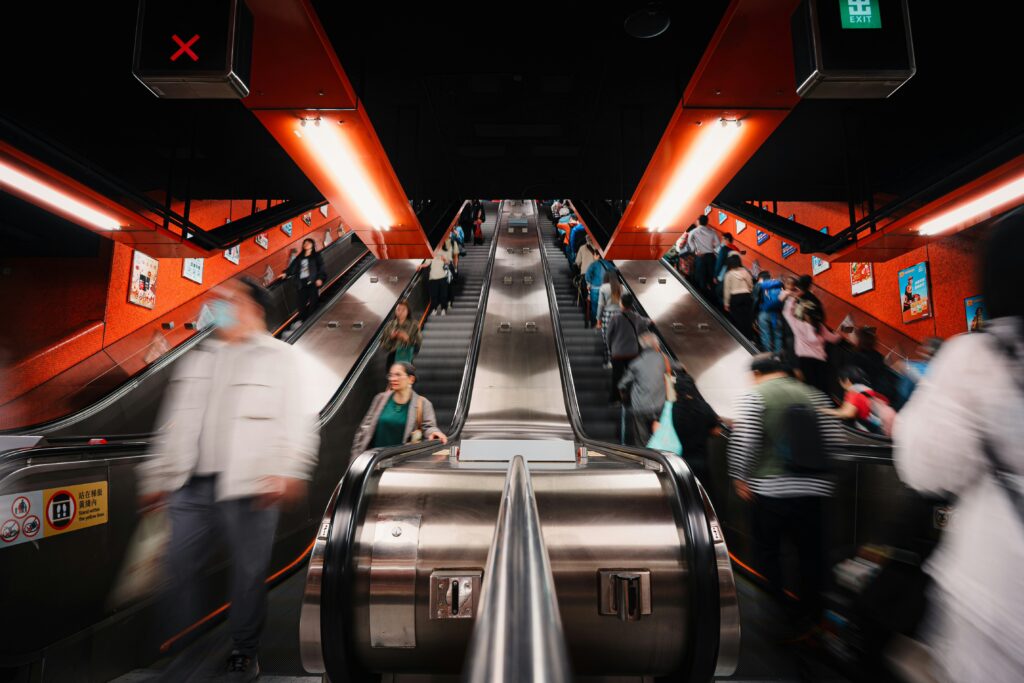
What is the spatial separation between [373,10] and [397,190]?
1.89 m

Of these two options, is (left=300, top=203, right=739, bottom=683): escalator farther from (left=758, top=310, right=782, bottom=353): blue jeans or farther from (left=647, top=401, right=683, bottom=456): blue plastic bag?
(left=758, top=310, right=782, bottom=353): blue jeans

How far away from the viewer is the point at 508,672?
0.57 meters

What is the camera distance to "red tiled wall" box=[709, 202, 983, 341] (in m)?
6.75

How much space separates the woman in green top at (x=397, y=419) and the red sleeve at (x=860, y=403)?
12.1 ft

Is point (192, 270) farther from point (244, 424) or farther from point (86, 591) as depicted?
point (244, 424)

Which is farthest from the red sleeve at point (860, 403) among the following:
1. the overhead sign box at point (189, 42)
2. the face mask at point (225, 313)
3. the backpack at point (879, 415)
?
the overhead sign box at point (189, 42)

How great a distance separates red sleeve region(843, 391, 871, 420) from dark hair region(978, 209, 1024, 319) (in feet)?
→ 12.0

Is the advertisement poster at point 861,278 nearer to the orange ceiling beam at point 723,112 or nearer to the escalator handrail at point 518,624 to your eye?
the orange ceiling beam at point 723,112

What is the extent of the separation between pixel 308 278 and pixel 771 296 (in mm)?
7675

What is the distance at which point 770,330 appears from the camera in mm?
6684

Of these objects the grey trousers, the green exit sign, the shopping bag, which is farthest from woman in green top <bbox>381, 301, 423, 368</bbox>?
the green exit sign

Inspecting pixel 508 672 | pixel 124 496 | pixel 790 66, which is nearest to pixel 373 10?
pixel 790 66

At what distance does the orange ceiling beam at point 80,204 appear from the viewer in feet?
12.7

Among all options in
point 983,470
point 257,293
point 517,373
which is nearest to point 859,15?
point 983,470
